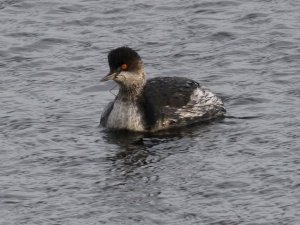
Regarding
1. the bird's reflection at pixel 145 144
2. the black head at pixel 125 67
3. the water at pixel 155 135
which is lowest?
the bird's reflection at pixel 145 144

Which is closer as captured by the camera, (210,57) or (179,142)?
(179,142)

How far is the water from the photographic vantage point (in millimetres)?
19672

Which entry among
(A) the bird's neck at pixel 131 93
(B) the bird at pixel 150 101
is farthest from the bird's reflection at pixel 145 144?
(A) the bird's neck at pixel 131 93

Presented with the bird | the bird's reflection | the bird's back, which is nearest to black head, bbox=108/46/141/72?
the bird

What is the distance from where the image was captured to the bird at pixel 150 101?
79.1 ft

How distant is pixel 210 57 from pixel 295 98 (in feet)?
11.0

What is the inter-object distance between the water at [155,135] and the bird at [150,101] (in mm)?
333

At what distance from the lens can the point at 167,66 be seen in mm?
27547

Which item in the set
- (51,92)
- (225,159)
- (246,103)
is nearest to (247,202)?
(225,159)

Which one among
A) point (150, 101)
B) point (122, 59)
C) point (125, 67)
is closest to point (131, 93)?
point (150, 101)

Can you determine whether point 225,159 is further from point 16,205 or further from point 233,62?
point 233,62

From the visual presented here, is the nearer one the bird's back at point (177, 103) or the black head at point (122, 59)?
the black head at point (122, 59)

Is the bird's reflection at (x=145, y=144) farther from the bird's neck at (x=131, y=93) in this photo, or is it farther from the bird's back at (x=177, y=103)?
the bird's neck at (x=131, y=93)

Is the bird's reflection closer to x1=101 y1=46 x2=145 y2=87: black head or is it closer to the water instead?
the water
